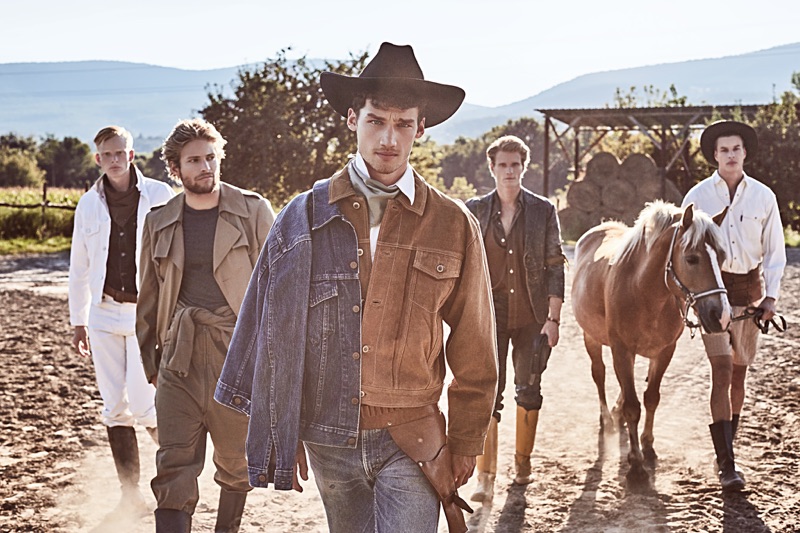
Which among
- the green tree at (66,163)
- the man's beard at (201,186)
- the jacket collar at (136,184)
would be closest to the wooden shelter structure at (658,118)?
the jacket collar at (136,184)

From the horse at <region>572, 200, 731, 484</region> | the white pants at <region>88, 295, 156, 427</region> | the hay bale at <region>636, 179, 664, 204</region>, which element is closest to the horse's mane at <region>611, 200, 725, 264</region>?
the horse at <region>572, 200, 731, 484</region>

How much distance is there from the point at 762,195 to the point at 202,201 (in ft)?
11.2

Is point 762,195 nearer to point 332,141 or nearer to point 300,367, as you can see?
point 300,367

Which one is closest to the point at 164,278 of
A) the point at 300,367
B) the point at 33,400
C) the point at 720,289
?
the point at 300,367

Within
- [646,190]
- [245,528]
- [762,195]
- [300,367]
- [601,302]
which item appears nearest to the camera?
[300,367]

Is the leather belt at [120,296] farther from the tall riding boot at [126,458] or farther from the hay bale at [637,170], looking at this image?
the hay bale at [637,170]

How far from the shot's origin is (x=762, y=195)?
574cm

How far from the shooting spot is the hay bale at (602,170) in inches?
1035

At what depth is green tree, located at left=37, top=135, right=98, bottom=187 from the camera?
69625 millimetres

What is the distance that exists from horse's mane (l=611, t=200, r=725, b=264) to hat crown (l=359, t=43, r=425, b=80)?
293 cm

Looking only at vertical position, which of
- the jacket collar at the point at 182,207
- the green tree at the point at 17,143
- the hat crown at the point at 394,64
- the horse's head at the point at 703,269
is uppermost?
the green tree at the point at 17,143

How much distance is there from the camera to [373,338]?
2.61 metres

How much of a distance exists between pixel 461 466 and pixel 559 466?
3416 millimetres

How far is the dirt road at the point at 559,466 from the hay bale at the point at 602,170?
17286mm
